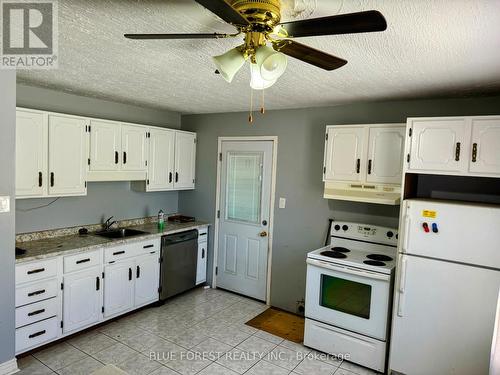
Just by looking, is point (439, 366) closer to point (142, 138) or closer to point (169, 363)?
point (169, 363)

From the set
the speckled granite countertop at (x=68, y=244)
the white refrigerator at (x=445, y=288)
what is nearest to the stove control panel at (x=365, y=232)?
the white refrigerator at (x=445, y=288)

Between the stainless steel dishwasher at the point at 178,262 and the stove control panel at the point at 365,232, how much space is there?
1.84m

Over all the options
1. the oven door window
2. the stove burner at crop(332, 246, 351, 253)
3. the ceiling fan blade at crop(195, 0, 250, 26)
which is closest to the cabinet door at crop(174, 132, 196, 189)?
the stove burner at crop(332, 246, 351, 253)

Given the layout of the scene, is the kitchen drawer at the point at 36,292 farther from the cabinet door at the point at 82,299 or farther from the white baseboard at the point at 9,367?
the white baseboard at the point at 9,367

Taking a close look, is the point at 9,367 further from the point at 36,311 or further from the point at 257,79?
the point at 257,79

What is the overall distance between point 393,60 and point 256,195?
2543 millimetres

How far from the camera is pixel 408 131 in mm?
2805

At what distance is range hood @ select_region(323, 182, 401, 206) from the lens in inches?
121

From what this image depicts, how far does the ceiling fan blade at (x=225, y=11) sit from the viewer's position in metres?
1.06

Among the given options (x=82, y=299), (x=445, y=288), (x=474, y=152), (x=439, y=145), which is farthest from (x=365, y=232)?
(x=82, y=299)

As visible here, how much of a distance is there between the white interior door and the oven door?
3.66 feet

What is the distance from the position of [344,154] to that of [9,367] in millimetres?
3372

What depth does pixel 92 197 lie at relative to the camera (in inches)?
154

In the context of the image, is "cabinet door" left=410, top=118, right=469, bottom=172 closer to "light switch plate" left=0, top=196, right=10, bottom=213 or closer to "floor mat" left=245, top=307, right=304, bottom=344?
"floor mat" left=245, top=307, right=304, bottom=344
